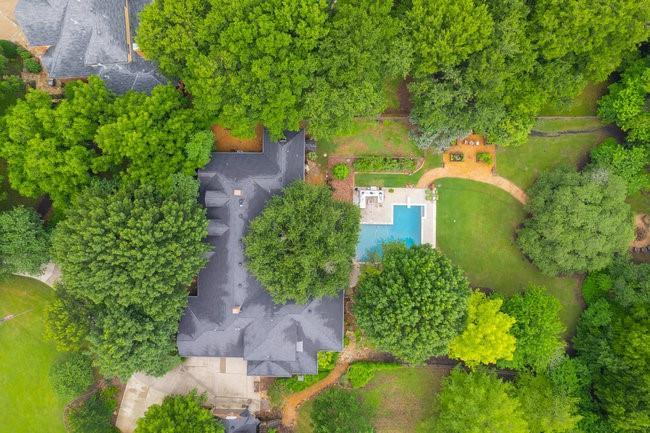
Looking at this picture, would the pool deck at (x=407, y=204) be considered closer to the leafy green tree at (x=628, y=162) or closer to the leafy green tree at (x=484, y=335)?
the leafy green tree at (x=484, y=335)

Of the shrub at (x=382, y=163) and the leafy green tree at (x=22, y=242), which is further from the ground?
the shrub at (x=382, y=163)

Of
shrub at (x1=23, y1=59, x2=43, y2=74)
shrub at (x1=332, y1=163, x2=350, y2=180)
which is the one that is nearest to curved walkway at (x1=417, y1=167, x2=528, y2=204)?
shrub at (x1=332, y1=163, x2=350, y2=180)

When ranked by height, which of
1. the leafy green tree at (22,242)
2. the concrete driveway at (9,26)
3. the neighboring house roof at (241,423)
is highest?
the concrete driveway at (9,26)

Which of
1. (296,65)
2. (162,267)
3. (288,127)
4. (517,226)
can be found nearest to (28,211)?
(162,267)

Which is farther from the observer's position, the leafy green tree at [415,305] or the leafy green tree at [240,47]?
the leafy green tree at [415,305]

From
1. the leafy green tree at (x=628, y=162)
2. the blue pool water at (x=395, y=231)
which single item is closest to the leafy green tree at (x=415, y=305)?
the blue pool water at (x=395, y=231)

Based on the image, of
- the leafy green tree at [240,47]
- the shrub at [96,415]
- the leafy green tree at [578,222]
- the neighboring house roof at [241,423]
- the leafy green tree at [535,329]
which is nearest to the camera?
the leafy green tree at [240,47]

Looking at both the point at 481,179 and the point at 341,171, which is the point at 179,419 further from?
the point at 481,179
